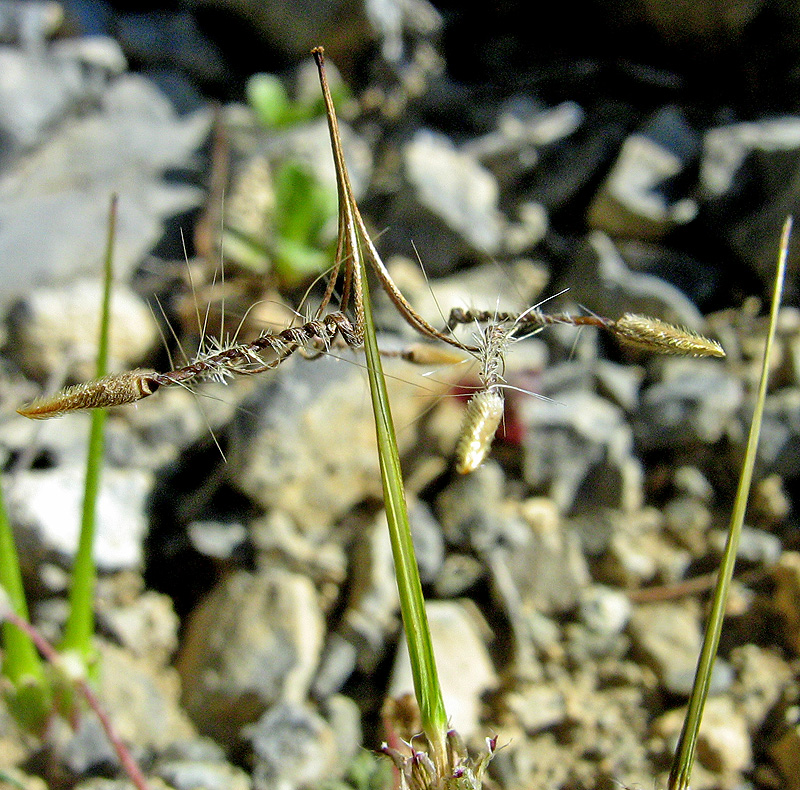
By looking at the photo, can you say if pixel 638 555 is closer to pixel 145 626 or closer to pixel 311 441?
pixel 311 441

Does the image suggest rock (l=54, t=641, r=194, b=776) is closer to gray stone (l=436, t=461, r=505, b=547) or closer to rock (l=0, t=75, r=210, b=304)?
gray stone (l=436, t=461, r=505, b=547)

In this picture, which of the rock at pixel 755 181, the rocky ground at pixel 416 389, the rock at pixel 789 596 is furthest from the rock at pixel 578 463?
the rock at pixel 755 181

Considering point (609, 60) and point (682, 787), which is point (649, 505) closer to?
point (682, 787)

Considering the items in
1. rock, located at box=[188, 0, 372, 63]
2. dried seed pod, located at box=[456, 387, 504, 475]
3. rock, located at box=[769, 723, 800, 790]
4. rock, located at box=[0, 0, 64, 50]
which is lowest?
rock, located at box=[769, 723, 800, 790]

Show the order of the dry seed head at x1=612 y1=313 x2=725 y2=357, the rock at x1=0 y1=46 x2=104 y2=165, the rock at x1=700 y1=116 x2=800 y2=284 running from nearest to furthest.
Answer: the dry seed head at x1=612 y1=313 x2=725 y2=357
the rock at x1=700 y1=116 x2=800 y2=284
the rock at x1=0 y1=46 x2=104 y2=165

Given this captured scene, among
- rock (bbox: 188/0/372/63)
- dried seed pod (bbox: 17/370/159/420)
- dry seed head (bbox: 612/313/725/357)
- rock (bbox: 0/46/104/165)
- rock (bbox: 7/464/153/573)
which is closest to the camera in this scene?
dried seed pod (bbox: 17/370/159/420)

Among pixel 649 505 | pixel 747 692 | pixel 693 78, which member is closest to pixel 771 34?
pixel 693 78

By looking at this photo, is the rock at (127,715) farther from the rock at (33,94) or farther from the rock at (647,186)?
the rock at (33,94)

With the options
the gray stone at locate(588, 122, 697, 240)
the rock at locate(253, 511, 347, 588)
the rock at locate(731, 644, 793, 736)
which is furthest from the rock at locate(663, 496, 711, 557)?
the gray stone at locate(588, 122, 697, 240)
